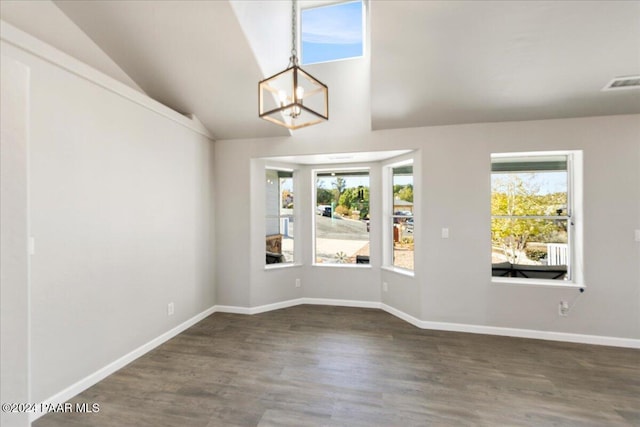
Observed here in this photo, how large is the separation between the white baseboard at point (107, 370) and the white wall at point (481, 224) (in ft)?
2.97

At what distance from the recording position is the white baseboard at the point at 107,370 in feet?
6.62

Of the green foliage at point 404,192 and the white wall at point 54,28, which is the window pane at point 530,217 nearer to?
the green foliage at point 404,192

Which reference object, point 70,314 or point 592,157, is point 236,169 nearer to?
point 70,314

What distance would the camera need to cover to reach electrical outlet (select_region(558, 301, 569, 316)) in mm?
3145

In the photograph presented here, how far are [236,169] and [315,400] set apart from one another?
3.06 m

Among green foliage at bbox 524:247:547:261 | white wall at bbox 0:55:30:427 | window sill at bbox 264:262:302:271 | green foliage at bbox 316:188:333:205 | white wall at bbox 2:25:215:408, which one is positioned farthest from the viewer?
green foliage at bbox 316:188:333:205

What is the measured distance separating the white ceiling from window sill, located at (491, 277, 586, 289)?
1923 mm

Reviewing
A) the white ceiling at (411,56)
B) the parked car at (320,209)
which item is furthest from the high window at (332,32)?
the parked car at (320,209)

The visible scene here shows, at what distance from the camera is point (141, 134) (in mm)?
2791

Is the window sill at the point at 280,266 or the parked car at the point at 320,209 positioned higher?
the parked car at the point at 320,209

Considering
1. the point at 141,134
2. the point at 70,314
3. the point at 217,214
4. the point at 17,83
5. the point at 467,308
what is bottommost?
the point at 467,308

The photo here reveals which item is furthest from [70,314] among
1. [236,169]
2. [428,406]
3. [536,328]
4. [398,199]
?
[536,328]

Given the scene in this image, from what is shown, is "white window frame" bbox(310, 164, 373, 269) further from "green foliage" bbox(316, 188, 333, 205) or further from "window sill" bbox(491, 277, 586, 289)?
"window sill" bbox(491, 277, 586, 289)

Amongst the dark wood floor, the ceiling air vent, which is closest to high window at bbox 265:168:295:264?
the dark wood floor
